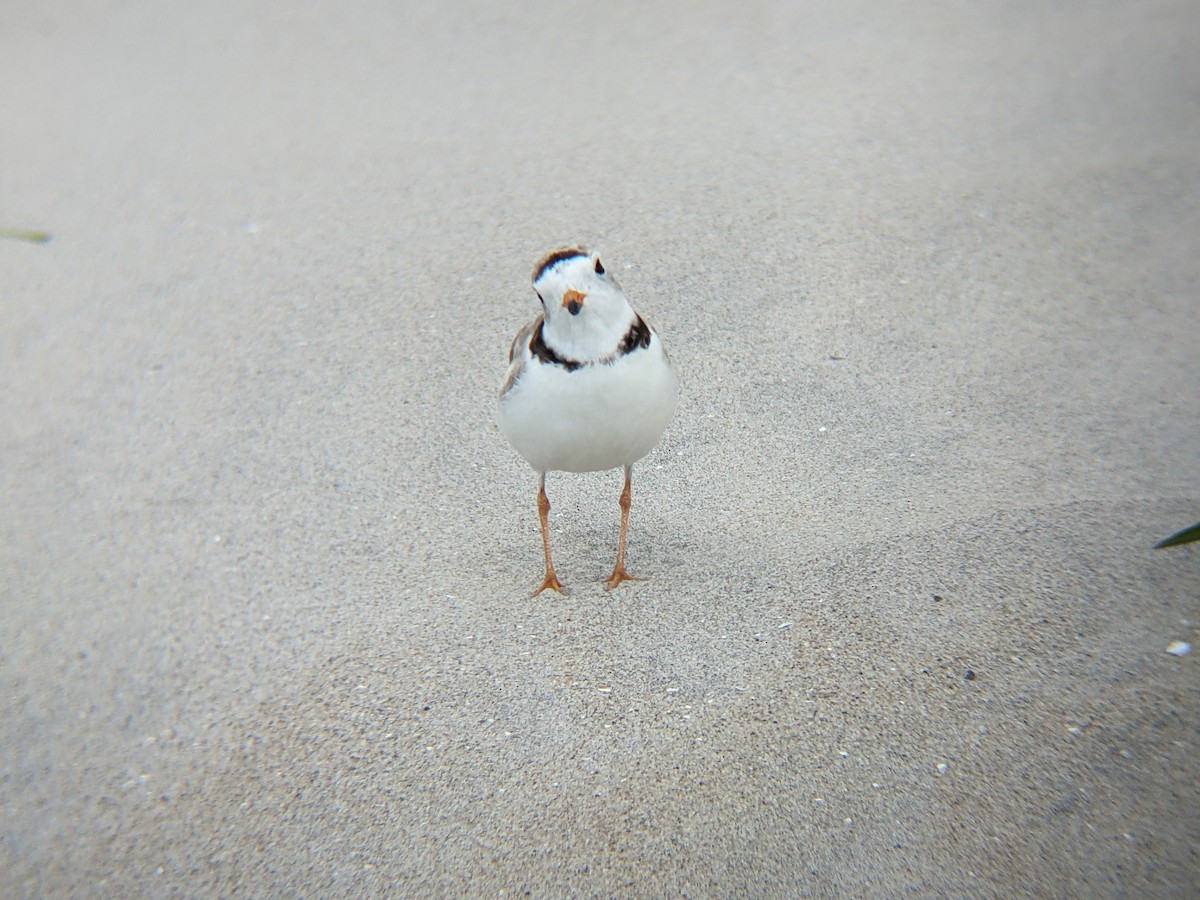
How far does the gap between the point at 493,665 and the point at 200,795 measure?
0.97 metres

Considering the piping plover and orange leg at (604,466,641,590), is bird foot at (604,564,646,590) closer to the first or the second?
orange leg at (604,466,641,590)

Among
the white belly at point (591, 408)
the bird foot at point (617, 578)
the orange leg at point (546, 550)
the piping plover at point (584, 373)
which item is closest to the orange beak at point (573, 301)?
the piping plover at point (584, 373)

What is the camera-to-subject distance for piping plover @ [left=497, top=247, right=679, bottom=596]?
9.80ft

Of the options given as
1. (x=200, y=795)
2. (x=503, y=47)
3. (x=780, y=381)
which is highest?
(x=503, y=47)

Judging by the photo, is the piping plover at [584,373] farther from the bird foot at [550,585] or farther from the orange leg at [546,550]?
the bird foot at [550,585]

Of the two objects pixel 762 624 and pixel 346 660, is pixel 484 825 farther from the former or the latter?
pixel 762 624

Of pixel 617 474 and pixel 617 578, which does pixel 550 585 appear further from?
pixel 617 474

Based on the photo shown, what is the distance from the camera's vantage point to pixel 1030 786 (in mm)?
2797

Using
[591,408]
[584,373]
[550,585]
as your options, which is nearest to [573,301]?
[584,373]

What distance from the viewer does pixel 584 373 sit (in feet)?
9.95

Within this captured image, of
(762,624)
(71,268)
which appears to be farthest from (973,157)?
(71,268)

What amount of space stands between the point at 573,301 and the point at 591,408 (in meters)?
0.34

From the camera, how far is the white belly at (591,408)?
3.04 metres

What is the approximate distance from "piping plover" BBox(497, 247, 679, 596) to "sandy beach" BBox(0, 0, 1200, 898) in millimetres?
722
